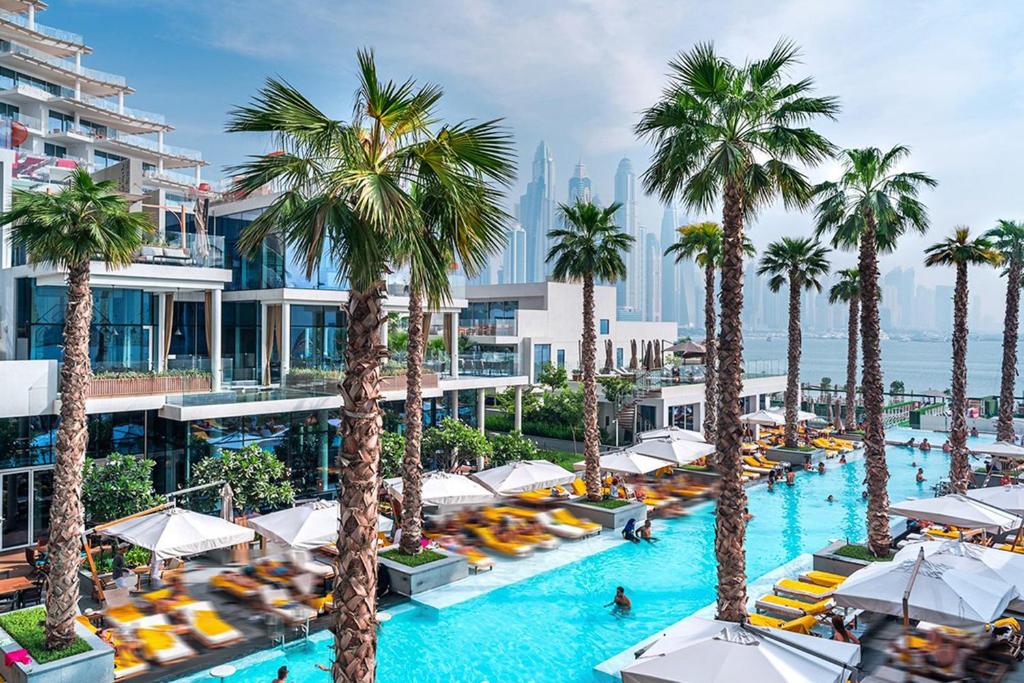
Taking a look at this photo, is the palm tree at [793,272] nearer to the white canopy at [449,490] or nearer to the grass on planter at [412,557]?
the white canopy at [449,490]

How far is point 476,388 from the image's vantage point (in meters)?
31.3

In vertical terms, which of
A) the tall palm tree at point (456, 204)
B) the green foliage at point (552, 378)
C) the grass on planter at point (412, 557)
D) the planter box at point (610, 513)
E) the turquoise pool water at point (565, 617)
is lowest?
the turquoise pool water at point (565, 617)

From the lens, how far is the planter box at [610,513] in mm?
22312

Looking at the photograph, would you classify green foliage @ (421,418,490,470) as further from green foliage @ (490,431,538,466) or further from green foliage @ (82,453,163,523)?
green foliage @ (82,453,163,523)

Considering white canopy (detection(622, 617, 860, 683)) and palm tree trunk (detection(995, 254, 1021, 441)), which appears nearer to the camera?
white canopy (detection(622, 617, 860, 683))

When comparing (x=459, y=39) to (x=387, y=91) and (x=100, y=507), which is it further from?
(x=100, y=507)

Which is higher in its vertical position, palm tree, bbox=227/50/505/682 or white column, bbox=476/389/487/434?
palm tree, bbox=227/50/505/682

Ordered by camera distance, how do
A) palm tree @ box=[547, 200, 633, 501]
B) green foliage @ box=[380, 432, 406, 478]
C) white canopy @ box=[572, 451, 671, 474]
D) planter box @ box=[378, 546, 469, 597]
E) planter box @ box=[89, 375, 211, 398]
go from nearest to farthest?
planter box @ box=[378, 546, 469, 597], planter box @ box=[89, 375, 211, 398], green foliage @ box=[380, 432, 406, 478], palm tree @ box=[547, 200, 633, 501], white canopy @ box=[572, 451, 671, 474]

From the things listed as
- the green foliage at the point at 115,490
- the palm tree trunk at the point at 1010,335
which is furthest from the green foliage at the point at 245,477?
the palm tree trunk at the point at 1010,335

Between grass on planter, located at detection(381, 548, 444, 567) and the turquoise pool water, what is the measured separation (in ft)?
A: 4.49

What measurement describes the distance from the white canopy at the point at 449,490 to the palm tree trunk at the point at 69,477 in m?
8.50

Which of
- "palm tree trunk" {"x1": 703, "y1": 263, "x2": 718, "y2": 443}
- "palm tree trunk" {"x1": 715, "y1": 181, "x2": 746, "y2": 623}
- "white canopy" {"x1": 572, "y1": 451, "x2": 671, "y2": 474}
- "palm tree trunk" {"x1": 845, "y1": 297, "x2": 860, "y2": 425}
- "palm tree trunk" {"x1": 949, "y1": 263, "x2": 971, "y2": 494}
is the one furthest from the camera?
"palm tree trunk" {"x1": 845, "y1": 297, "x2": 860, "y2": 425}

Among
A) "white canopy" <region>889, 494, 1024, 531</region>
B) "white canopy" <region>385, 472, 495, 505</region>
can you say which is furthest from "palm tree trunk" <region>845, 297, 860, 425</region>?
"white canopy" <region>385, 472, 495, 505</region>

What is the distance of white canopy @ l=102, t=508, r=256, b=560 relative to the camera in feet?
46.3
